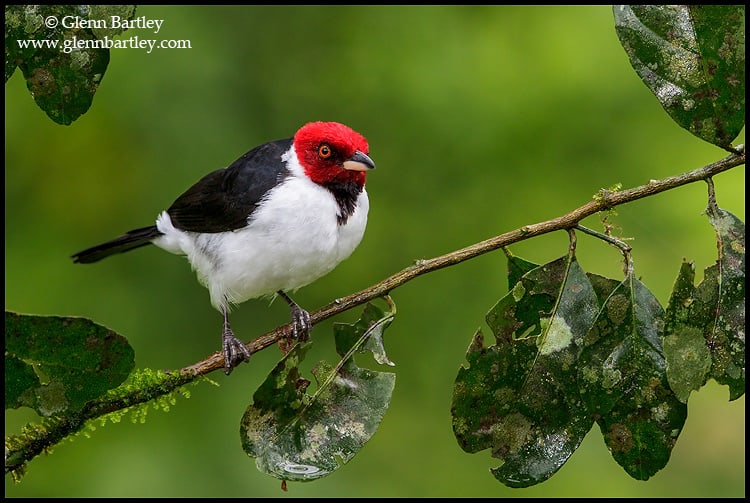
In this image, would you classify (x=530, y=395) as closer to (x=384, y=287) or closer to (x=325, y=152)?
(x=384, y=287)

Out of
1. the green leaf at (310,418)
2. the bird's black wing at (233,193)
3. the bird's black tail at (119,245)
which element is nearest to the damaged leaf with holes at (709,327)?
the green leaf at (310,418)

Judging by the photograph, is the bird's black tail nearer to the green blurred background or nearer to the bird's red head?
the green blurred background

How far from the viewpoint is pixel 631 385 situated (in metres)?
1.87

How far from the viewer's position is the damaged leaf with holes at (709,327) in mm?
1796

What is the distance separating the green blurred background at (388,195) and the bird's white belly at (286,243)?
1134mm

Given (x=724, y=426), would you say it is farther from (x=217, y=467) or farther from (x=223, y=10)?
(x=223, y=10)

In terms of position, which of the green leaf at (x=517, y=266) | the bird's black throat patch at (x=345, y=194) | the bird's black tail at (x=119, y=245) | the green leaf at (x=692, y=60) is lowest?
the bird's black tail at (x=119, y=245)

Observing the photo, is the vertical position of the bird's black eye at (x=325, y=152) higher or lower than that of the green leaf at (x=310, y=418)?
higher

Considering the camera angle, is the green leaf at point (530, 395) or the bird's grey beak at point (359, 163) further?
the bird's grey beak at point (359, 163)

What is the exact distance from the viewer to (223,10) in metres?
4.41

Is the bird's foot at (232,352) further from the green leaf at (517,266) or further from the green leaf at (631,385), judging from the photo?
the green leaf at (631,385)

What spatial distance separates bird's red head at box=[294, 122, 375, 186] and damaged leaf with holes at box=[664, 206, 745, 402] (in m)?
1.39

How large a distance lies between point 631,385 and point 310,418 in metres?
0.74

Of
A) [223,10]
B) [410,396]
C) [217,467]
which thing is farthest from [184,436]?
[223,10]
